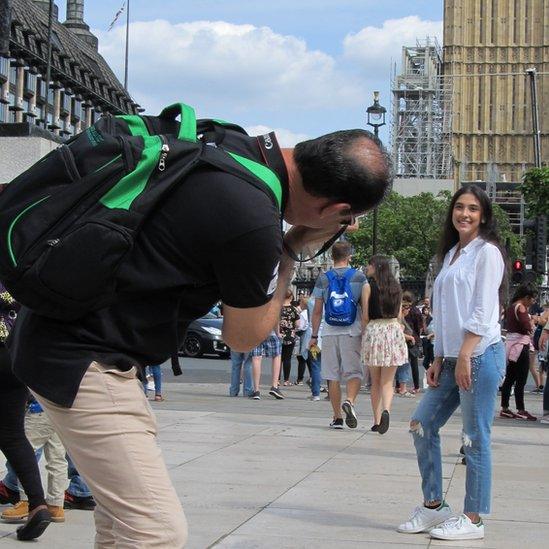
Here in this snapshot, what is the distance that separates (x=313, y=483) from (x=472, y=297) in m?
2.21

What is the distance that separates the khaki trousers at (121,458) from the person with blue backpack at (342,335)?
27.2ft

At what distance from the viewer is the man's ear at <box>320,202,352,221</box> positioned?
3160 mm

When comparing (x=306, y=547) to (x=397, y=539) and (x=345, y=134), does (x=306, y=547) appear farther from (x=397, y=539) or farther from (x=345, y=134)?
(x=345, y=134)

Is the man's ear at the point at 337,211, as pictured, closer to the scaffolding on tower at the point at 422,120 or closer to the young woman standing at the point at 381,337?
the young woman standing at the point at 381,337

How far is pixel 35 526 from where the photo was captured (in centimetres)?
568

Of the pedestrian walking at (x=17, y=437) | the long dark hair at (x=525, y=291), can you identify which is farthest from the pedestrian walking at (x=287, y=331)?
the pedestrian walking at (x=17, y=437)

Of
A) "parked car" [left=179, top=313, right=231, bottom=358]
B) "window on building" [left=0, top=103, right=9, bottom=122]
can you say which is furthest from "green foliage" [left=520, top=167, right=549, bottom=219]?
"window on building" [left=0, top=103, right=9, bottom=122]

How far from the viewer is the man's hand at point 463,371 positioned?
5.84 m

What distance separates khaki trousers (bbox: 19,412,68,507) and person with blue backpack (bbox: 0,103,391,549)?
316cm

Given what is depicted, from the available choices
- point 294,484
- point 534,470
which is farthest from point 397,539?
point 534,470

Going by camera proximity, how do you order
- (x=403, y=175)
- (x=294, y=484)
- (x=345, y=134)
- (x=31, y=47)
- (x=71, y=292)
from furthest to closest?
1. (x=403, y=175)
2. (x=31, y=47)
3. (x=294, y=484)
4. (x=345, y=134)
5. (x=71, y=292)

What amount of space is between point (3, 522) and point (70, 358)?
3412 millimetres

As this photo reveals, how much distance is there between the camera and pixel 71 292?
2922 millimetres

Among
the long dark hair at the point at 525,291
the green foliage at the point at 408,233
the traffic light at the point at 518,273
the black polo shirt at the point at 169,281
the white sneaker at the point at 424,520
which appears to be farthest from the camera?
the green foliage at the point at 408,233
